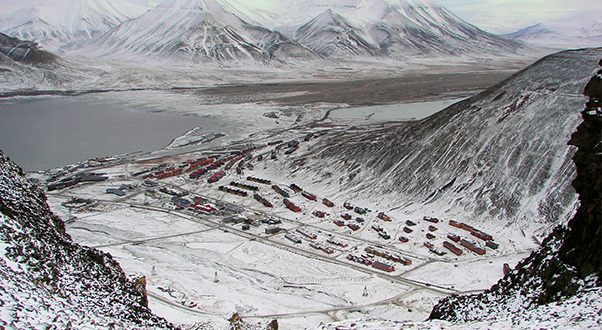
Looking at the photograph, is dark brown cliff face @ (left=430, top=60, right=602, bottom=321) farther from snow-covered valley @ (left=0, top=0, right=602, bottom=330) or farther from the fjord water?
the fjord water

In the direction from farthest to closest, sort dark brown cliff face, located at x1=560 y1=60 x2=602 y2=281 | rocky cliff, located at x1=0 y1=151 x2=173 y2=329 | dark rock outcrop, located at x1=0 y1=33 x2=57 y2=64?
dark rock outcrop, located at x1=0 y1=33 x2=57 y2=64, dark brown cliff face, located at x1=560 y1=60 x2=602 y2=281, rocky cliff, located at x1=0 y1=151 x2=173 y2=329

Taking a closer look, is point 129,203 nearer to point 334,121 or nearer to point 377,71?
point 334,121

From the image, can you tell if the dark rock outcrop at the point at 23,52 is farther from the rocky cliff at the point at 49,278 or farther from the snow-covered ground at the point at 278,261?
the rocky cliff at the point at 49,278

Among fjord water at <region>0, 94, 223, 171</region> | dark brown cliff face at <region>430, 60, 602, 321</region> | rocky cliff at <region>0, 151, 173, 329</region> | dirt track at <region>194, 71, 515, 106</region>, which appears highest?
dirt track at <region>194, 71, 515, 106</region>

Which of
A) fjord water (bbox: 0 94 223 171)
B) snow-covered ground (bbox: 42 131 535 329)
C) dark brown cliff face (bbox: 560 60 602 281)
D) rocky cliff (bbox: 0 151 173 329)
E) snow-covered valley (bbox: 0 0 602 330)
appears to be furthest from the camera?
fjord water (bbox: 0 94 223 171)

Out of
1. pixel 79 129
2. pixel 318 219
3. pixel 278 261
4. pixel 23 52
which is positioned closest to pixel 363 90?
pixel 79 129

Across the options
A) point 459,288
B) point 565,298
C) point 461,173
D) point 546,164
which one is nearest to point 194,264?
point 459,288

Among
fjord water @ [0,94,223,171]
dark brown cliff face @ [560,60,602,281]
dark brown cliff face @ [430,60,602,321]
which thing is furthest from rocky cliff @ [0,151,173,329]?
fjord water @ [0,94,223,171]

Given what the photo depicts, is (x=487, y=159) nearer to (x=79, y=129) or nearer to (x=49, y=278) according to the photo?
(x=49, y=278)

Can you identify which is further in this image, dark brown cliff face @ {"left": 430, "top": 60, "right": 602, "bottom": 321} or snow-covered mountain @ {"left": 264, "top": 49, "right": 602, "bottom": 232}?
snow-covered mountain @ {"left": 264, "top": 49, "right": 602, "bottom": 232}
